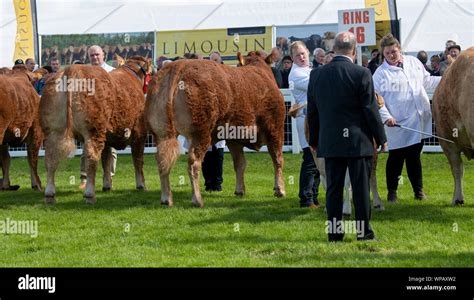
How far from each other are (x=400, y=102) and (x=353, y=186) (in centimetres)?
363

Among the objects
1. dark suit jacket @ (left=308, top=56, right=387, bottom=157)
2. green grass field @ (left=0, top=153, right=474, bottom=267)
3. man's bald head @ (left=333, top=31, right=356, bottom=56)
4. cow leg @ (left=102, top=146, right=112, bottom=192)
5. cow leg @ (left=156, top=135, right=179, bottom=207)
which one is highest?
man's bald head @ (left=333, top=31, right=356, bottom=56)

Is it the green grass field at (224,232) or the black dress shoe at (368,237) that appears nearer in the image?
the green grass field at (224,232)

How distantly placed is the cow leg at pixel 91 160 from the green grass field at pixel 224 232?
0.28 metres

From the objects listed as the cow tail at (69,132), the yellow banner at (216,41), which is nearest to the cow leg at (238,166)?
the cow tail at (69,132)

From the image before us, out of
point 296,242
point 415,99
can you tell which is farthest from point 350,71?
point 415,99

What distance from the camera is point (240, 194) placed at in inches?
537

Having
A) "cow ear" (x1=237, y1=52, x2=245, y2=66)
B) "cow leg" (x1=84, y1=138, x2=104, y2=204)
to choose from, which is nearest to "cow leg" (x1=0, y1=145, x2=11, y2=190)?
"cow leg" (x1=84, y1=138, x2=104, y2=204)

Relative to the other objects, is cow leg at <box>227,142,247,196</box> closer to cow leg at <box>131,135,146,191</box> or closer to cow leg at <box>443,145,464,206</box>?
cow leg at <box>131,135,146,191</box>

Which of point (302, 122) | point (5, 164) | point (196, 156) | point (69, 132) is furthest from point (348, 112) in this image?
point (5, 164)

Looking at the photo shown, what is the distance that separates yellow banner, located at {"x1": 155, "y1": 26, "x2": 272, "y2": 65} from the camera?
2416 centimetres

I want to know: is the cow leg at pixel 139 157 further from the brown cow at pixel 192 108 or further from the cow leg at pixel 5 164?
the cow leg at pixel 5 164

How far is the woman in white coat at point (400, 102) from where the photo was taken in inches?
484

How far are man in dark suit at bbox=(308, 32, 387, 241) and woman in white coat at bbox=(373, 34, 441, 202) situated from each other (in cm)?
323

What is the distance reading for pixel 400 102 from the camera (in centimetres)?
1233
